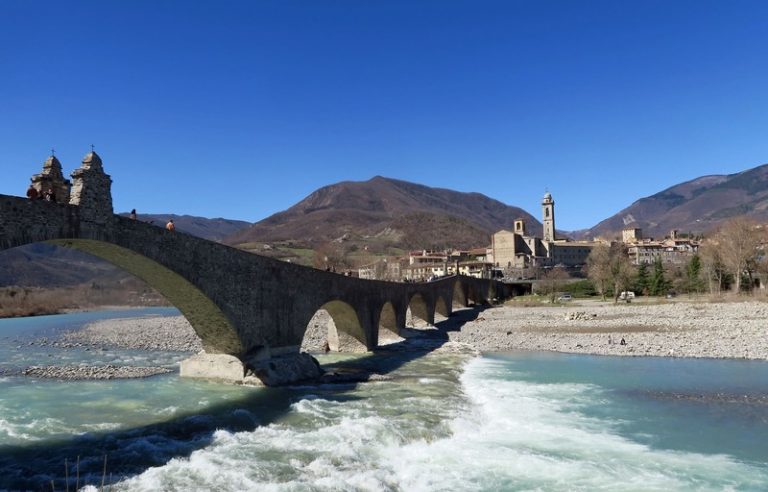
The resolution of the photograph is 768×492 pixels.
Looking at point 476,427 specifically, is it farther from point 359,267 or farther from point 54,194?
point 359,267

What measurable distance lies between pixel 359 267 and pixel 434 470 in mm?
112443

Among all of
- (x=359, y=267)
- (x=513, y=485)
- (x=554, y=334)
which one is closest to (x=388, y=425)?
(x=513, y=485)

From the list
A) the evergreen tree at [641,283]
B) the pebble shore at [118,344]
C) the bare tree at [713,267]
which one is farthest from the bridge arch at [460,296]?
the pebble shore at [118,344]

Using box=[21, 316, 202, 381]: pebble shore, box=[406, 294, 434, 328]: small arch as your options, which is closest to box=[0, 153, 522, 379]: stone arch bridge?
box=[21, 316, 202, 381]: pebble shore

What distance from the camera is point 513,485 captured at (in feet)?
32.2

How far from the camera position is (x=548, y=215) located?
148m

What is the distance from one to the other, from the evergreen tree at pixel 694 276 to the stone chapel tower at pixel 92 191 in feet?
214

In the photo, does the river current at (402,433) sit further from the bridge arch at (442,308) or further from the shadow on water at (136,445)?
the bridge arch at (442,308)

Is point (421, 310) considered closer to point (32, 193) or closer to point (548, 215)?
point (32, 193)

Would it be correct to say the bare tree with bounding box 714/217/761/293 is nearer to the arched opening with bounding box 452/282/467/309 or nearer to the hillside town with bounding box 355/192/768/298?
the hillside town with bounding box 355/192/768/298

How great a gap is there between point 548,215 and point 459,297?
289 ft

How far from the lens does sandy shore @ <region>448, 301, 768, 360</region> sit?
86.6 ft

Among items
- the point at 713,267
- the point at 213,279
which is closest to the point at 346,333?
the point at 213,279

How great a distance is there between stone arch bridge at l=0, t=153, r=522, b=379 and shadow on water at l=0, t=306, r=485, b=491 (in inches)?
102
